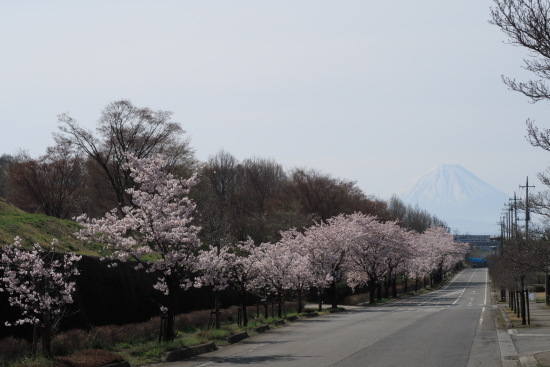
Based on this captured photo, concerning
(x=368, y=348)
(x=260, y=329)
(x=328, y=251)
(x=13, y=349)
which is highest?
(x=328, y=251)

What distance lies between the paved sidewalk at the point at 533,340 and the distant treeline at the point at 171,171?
13661 millimetres

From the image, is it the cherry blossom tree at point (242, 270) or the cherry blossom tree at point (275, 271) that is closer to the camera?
the cherry blossom tree at point (242, 270)

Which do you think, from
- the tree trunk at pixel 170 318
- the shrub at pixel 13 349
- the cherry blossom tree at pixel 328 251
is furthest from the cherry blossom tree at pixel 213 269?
the cherry blossom tree at pixel 328 251

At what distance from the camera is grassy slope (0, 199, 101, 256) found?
25.5 meters

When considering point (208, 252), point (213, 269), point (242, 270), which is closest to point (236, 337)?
point (213, 269)

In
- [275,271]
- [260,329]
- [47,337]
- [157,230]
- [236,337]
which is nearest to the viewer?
[47,337]

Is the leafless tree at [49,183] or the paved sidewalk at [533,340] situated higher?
the leafless tree at [49,183]

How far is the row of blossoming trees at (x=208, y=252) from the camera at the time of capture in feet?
66.0

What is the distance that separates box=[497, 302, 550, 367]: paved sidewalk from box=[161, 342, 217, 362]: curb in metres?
9.30

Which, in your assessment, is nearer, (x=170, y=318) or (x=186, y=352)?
(x=186, y=352)

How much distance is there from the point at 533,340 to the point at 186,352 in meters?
12.2

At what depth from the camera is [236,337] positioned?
76.9 feet

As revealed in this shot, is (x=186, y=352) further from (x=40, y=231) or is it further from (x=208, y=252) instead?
(x=40, y=231)

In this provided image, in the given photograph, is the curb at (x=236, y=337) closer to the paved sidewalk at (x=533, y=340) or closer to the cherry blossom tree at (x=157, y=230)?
the cherry blossom tree at (x=157, y=230)
